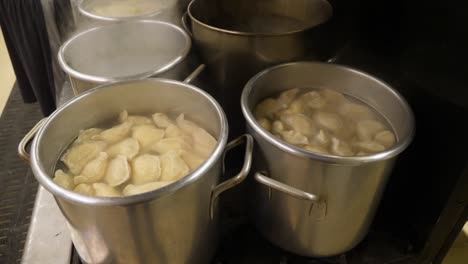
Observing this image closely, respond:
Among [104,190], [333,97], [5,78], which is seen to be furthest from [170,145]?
[5,78]

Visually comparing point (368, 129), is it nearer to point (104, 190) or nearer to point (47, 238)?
point (104, 190)

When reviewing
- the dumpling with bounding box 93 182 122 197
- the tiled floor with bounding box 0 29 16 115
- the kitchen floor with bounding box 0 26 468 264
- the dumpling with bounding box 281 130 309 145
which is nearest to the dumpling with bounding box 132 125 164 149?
the dumpling with bounding box 93 182 122 197

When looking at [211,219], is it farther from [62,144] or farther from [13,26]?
[13,26]

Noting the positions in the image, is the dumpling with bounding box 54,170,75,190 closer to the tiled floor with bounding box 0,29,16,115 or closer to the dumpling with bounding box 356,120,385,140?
the dumpling with bounding box 356,120,385,140

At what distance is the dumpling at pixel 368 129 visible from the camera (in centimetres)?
73

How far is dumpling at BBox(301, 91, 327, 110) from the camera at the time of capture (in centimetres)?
81

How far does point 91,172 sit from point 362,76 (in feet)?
1.85

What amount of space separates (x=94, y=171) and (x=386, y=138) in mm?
541

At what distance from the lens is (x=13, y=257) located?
1.26 meters

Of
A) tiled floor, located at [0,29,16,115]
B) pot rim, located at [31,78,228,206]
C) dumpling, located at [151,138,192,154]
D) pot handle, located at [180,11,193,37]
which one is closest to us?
pot rim, located at [31,78,228,206]

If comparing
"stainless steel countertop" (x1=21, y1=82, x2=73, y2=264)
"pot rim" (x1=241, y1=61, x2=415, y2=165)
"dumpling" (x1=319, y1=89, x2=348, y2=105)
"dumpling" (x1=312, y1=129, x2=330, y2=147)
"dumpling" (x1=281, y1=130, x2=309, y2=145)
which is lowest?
"stainless steel countertop" (x1=21, y1=82, x2=73, y2=264)

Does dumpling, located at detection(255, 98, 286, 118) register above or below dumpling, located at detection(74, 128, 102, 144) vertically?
above

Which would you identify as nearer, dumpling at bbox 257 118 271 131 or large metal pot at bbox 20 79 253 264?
large metal pot at bbox 20 79 253 264

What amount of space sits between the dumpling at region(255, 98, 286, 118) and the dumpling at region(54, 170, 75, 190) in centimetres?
37
